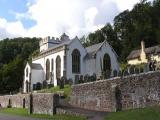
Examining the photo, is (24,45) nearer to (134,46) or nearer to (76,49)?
(134,46)

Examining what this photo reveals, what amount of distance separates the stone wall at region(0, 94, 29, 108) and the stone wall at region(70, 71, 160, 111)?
15347 mm

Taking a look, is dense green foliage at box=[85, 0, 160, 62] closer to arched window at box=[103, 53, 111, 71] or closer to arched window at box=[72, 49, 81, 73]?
arched window at box=[103, 53, 111, 71]

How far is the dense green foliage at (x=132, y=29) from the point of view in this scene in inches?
4038

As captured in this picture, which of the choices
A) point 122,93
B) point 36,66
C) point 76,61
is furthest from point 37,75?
point 122,93

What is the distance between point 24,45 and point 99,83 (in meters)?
114

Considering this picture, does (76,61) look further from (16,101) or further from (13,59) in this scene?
(13,59)

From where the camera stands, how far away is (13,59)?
131 m

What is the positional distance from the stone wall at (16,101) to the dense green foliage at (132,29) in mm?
41689

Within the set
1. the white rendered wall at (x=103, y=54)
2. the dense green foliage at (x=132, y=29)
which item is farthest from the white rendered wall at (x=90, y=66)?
the dense green foliage at (x=132, y=29)

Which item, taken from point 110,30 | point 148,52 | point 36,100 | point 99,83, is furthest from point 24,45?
point 99,83

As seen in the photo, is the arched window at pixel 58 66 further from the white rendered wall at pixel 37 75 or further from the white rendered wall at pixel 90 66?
the white rendered wall at pixel 37 75

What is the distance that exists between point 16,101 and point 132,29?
60940 millimetres

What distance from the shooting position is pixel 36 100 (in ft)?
144

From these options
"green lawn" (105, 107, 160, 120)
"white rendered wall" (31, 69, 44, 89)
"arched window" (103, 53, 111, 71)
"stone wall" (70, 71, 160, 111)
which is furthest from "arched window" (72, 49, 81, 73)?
"green lawn" (105, 107, 160, 120)
